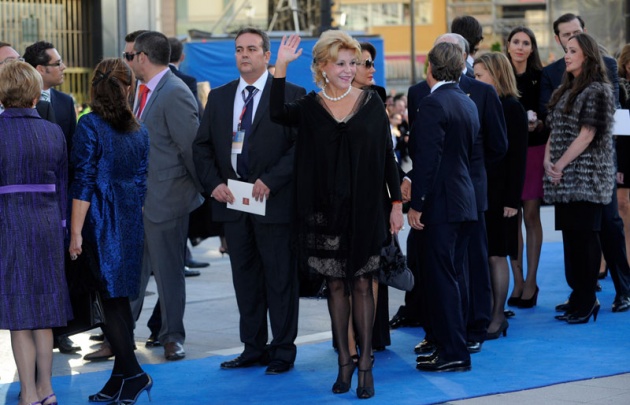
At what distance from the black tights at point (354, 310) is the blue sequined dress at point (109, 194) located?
1.10m

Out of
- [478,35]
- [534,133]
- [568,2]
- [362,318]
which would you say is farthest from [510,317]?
[568,2]

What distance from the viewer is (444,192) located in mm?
7082

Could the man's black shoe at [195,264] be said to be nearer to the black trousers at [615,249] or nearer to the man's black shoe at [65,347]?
the man's black shoe at [65,347]

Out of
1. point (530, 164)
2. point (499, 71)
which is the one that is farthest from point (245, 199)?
point (530, 164)

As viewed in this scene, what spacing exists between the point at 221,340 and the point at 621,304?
315 cm

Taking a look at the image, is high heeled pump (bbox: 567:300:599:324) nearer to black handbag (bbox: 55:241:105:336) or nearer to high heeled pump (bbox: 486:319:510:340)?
high heeled pump (bbox: 486:319:510:340)

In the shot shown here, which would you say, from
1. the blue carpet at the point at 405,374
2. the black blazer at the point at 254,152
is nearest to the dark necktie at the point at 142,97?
the black blazer at the point at 254,152

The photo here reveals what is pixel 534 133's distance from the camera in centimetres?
955

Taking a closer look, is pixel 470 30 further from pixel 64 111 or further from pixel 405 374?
pixel 64 111

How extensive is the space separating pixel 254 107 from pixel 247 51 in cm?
35

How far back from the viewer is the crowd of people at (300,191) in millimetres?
6246

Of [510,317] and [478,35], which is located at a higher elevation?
[478,35]

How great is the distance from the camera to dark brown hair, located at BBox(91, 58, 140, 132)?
6504 millimetres

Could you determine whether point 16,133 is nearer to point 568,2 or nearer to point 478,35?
point 478,35
